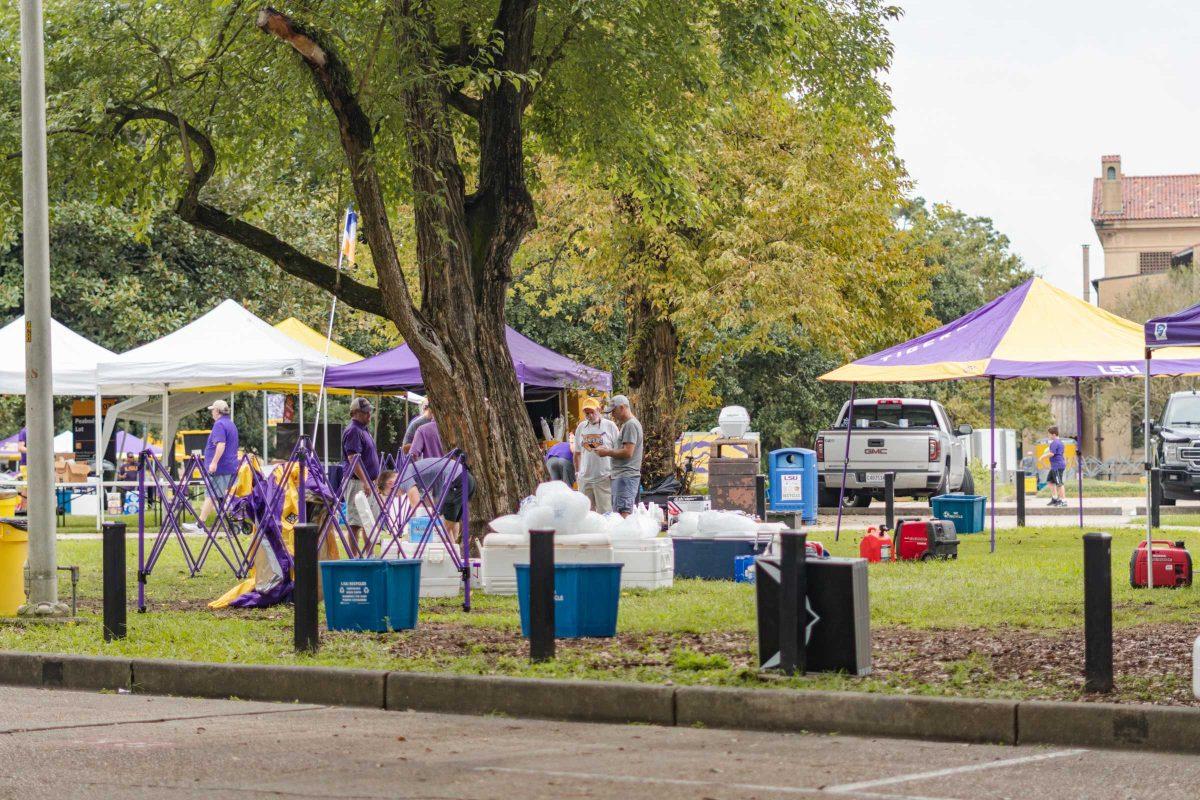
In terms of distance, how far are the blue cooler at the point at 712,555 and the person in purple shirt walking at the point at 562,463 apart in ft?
24.7

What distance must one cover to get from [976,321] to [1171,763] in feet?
42.1

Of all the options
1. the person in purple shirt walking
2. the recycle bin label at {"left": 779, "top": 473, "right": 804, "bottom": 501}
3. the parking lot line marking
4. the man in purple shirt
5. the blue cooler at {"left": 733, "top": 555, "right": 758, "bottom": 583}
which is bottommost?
the parking lot line marking

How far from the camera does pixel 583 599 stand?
10.6 metres

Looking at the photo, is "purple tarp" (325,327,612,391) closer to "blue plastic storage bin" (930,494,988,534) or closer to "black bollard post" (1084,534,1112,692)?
"blue plastic storage bin" (930,494,988,534)

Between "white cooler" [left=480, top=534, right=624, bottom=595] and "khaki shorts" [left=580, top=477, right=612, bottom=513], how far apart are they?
22.3ft

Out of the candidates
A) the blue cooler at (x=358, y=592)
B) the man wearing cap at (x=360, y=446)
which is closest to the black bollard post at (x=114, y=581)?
the blue cooler at (x=358, y=592)

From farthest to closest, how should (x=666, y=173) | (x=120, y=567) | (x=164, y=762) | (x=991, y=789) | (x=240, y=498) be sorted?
(x=666, y=173)
(x=240, y=498)
(x=120, y=567)
(x=164, y=762)
(x=991, y=789)

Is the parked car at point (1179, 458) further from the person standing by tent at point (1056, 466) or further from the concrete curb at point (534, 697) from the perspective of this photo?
the concrete curb at point (534, 697)

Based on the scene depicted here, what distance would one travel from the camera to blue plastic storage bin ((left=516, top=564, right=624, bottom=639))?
1059cm

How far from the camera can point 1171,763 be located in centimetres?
716

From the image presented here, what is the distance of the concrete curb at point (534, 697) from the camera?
8430 millimetres

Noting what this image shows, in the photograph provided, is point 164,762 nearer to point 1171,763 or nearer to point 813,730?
point 813,730

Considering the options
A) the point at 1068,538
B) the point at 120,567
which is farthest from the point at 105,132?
the point at 1068,538

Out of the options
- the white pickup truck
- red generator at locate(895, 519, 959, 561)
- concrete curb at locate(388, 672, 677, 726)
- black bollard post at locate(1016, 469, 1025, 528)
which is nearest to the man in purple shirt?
red generator at locate(895, 519, 959, 561)
